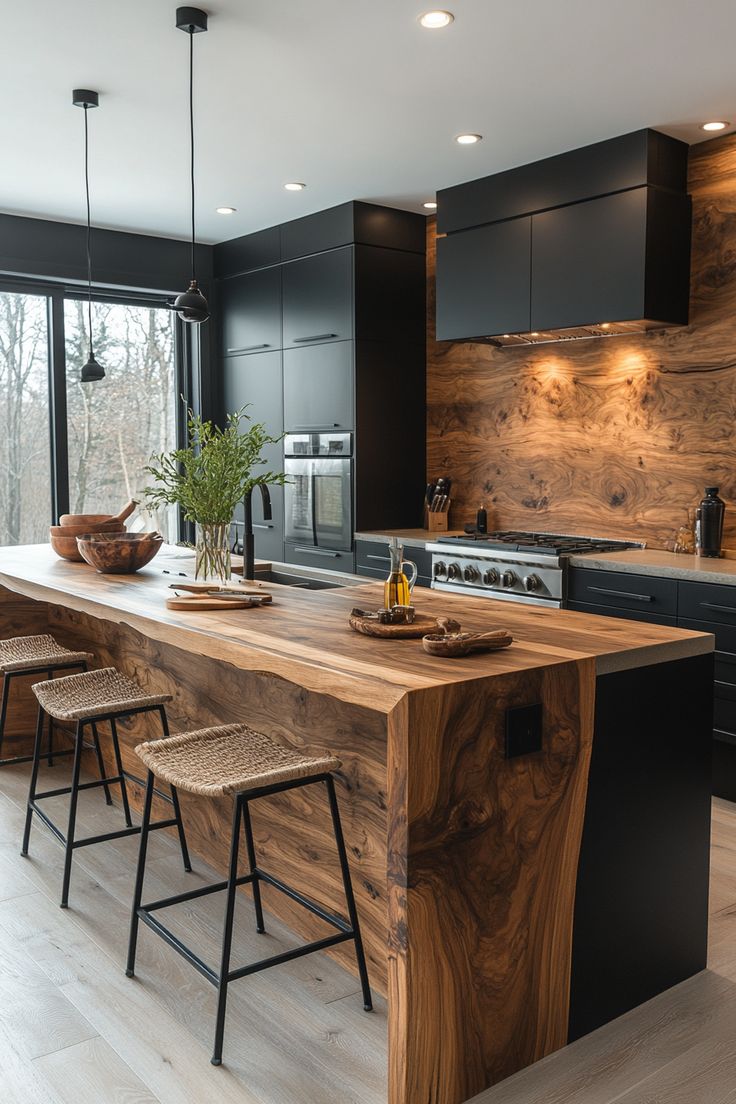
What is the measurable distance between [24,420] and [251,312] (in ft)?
5.17

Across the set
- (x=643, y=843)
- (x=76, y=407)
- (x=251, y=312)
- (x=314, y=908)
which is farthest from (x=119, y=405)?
(x=643, y=843)

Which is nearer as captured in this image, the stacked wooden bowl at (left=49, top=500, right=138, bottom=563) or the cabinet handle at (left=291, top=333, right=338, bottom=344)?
the stacked wooden bowl at (left=49, top=500, right=138, bottom=563)

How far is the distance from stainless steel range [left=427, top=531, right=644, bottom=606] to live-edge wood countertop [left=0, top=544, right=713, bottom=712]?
1.29 meters

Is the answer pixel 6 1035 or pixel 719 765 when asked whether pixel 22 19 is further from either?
pixel 719 765

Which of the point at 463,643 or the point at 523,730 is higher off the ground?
the point at 463,643

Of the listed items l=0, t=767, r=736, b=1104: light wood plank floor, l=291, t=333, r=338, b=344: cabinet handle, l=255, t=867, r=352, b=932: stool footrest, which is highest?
l=291, t=333, r=338, b=344: cabinet handle

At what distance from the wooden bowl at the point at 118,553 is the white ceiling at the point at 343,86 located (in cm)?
172

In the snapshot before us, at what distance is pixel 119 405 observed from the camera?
6.29 m

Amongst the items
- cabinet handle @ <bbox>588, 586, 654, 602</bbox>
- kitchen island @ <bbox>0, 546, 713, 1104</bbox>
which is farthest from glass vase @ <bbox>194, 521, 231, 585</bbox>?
cabinet handle @ <bbox>588, 586, 654, 602</bbox>

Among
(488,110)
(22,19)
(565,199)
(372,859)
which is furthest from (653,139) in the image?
(372,859)

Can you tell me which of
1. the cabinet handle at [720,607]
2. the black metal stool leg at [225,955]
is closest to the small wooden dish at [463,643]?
the black metal stool leg at [225,955]

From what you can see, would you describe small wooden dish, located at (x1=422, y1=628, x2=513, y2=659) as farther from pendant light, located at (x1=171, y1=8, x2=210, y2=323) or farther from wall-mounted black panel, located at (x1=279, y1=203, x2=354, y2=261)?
wall-mounted black panel, located at (x1=279, y1=203, x2=354, y2=261)

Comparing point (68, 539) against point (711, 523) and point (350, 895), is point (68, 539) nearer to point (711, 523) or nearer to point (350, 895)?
point (350, 895)

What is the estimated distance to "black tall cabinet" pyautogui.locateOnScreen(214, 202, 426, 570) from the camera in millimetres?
5406
